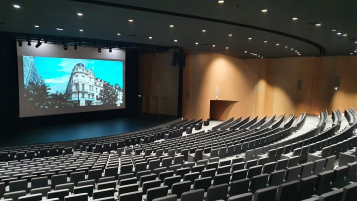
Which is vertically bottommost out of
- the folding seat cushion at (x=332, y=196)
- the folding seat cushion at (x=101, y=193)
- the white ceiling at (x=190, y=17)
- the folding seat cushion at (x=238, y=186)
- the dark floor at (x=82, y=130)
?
the dark floor at (x=82, y=130)

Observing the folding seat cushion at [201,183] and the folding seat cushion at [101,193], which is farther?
the folding seat cushion at [201,183]

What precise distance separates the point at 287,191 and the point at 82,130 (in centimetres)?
1489

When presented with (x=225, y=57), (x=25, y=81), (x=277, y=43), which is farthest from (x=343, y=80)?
(x=25, y=81)

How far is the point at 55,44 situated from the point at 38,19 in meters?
7.01

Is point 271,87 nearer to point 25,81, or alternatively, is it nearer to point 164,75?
point 164,75

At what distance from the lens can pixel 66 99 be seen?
58.5ft

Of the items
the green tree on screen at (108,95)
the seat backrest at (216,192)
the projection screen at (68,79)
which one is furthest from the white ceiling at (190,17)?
the green tree on screen at (108,95)

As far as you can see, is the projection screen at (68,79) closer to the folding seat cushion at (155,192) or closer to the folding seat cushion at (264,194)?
the folding seat cushion at (155,192)

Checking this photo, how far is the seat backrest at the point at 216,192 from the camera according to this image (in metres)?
3.80

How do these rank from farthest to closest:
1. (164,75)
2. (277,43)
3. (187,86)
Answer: (164,75), (187,86), (277,43)

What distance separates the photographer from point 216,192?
3.85 metres

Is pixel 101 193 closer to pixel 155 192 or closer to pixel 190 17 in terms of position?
pixel 155 192

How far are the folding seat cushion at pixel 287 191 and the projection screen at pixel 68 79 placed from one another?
16737mm

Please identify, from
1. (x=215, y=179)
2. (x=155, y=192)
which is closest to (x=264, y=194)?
(x=215, y=179)
